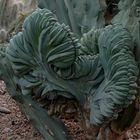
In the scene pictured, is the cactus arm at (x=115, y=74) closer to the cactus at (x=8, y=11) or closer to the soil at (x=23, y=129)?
the soil at (x=23, y=129)

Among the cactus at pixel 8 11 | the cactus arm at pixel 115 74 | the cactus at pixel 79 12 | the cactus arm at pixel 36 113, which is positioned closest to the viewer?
the cactus arm at pixel 115 74

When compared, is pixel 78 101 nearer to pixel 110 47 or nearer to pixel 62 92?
pixel 62 92

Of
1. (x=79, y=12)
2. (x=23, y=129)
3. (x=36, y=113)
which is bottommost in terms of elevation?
(x=23, y=129)

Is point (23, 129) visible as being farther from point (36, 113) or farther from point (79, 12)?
point (79, 12)

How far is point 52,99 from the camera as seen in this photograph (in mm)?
1845

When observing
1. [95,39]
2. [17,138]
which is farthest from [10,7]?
[95,39]

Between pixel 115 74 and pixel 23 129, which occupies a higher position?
pixel 115 74

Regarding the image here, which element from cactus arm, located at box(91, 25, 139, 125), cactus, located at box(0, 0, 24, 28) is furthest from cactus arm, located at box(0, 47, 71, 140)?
cactus, located at box(0, 0, 24, 28)

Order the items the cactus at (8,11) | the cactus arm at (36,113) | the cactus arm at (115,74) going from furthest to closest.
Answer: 1. the cactus at (8,11)
2. the cactus arm at (36,113)
3. the cactus arm at (115,74)

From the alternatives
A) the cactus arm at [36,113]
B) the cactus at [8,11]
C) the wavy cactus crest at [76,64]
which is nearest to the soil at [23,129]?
the cactus arm at [36,113]

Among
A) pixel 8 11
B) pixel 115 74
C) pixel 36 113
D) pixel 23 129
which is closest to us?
pixel 115 74

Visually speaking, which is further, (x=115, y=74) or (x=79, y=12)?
(x=79, y=12)

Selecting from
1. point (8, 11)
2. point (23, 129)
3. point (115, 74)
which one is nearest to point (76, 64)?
point (115, 74)

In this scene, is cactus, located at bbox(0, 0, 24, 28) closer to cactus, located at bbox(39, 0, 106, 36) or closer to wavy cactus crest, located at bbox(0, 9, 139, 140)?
cactus, located at bbox(39, 0, 106, 36)
